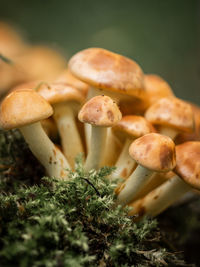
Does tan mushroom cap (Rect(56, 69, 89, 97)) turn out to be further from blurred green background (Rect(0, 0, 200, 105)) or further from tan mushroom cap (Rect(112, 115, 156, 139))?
blurred green background (Rect(0, 0, 200, 105))

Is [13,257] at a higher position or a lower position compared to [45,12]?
lower

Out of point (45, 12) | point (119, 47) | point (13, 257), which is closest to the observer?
point (13, 257)

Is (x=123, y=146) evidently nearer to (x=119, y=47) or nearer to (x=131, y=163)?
(x=131, y=163)

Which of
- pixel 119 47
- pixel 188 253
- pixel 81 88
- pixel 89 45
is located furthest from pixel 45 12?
pixel 188 253

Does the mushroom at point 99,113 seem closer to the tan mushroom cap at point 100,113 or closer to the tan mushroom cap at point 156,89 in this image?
the tan mushroom cap at point 100,113

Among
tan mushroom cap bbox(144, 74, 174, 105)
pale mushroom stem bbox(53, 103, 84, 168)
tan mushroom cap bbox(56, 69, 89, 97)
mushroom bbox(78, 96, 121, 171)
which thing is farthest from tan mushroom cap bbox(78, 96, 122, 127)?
tan mushroom cap bbox(144, 74, 174, 105)

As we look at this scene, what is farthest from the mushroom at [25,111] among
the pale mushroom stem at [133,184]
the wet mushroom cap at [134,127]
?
the pale mushroom stem at [133,184]
